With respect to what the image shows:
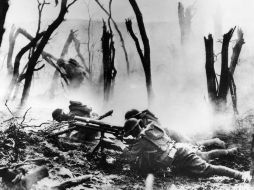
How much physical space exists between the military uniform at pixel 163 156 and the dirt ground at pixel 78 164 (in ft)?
0.55

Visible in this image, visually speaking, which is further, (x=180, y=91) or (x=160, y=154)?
(x=180, y=91)

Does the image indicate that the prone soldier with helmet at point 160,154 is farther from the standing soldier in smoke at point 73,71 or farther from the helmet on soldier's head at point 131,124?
the standing soldier in smoke at point 73,71

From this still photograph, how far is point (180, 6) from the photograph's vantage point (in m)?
14.7

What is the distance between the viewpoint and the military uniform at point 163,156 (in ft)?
20.1

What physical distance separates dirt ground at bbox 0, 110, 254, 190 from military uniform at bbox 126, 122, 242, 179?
0.17 meters

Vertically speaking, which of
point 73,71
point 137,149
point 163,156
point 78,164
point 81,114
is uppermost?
point 73,71

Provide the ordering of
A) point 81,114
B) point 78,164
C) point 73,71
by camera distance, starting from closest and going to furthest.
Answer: point 78,164 → point 81,114 → point 73,71

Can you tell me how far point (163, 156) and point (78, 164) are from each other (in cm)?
168

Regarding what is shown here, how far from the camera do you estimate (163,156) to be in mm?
6164

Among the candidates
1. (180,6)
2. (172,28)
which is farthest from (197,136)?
(172,28)

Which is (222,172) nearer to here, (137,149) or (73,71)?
(137,149)

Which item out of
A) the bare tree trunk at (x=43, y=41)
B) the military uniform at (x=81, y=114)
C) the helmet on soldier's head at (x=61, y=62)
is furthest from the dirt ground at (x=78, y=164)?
the helmet on soldier's head at (x=61, y=62)

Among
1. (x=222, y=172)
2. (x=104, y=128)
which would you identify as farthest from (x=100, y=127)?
(x=222, y=172)

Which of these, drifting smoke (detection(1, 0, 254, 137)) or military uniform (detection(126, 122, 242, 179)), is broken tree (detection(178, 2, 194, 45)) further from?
military uniform (detection(126, 122, 242, 179))
